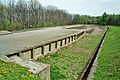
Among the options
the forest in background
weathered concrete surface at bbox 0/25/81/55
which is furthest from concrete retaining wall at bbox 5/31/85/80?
the forest in background

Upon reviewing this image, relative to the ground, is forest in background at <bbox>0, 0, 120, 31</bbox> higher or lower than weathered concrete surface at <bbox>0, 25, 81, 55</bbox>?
higher

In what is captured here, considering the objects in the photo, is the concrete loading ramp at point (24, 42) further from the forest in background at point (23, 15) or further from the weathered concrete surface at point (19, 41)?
the forest in background at point (23, 15)

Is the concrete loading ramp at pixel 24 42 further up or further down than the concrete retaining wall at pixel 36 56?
further up

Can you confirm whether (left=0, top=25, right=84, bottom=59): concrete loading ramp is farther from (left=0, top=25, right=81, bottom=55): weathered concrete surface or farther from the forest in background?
the forest in background

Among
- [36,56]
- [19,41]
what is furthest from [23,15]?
[36,56]

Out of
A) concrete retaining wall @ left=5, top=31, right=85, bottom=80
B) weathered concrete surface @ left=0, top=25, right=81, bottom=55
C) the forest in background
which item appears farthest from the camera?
the forest in background

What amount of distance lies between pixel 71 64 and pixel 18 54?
9.27ft

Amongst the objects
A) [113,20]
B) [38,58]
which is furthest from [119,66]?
[113,20]

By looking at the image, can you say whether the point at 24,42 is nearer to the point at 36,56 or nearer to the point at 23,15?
the point at 36,56

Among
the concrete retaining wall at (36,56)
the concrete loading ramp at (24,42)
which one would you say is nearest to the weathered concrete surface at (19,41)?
the concrete loading ramp at (24,42)

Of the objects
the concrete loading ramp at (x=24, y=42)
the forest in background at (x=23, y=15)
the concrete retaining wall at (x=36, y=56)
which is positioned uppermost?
the forest in background at (x=23, y=15)

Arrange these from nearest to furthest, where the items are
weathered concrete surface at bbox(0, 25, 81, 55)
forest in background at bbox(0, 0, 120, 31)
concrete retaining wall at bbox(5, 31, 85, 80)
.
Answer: concrete retaining wall at bbox(5, 31, 85, 80), weathered concrete surface at bbox(0, 25, 81, 55), forest in background at bbox(0, 0, 120, 31)

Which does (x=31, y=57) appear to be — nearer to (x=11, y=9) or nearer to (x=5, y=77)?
(x=5, y=77)

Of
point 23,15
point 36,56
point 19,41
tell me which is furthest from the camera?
point 23,15
